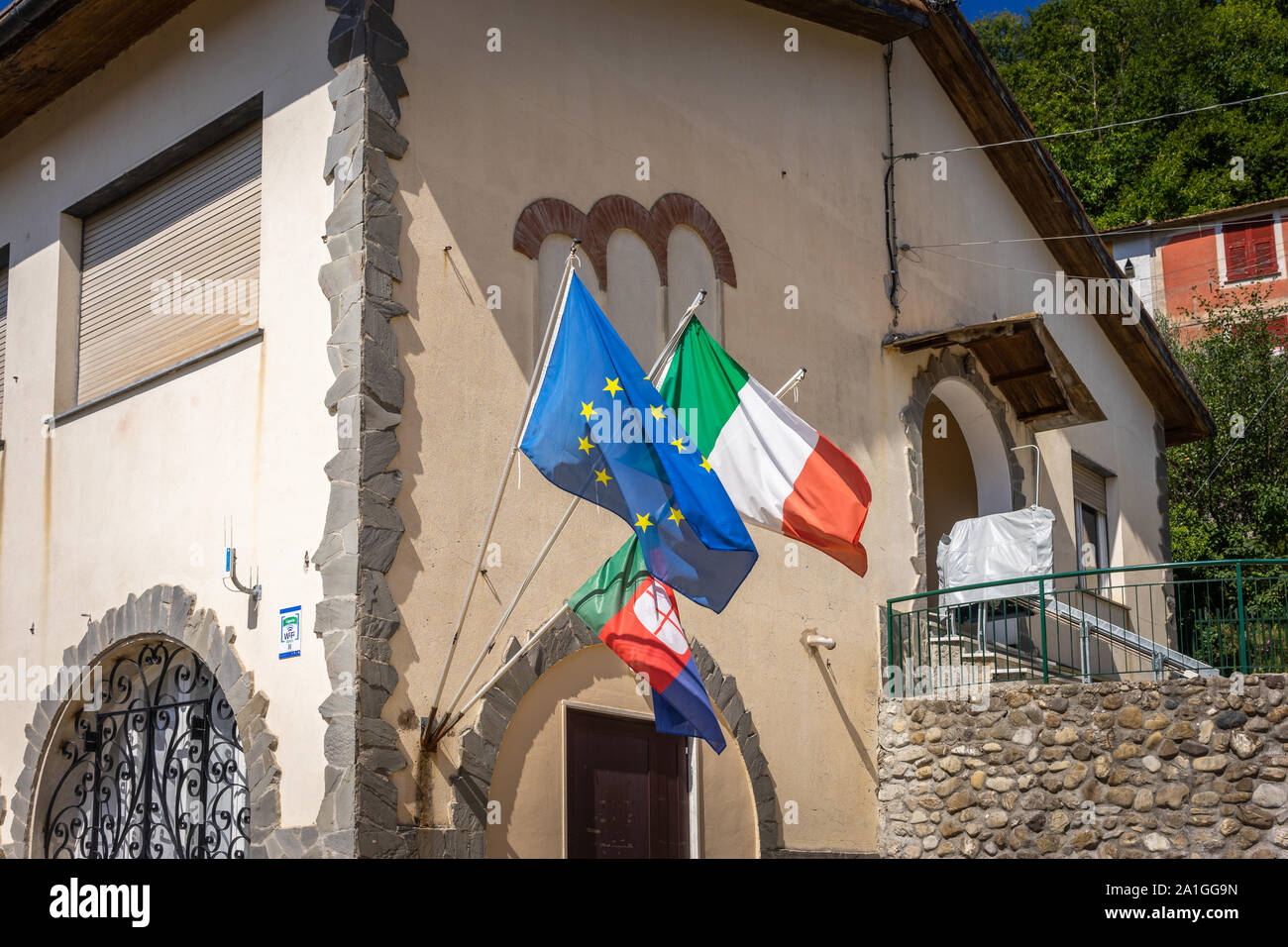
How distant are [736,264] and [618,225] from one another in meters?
1.42

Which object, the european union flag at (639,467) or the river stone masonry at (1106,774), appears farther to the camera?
the river stone masonry at (1106,774)

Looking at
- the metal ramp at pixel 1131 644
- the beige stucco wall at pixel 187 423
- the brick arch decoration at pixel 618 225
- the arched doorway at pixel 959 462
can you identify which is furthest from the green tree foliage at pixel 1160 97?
the beige stucco wall at pixel 187 423

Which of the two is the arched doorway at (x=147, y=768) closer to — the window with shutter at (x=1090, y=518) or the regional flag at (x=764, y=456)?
the regional flag at (x=764, y=456)

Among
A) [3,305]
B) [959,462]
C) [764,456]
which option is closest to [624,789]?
[764,456]

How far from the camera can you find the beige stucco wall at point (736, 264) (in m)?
9.45

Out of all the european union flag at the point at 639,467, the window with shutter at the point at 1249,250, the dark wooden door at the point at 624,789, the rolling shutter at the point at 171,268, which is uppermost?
the window with shutter at the point at 1249,250

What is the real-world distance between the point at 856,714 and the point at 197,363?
6037 millimetres

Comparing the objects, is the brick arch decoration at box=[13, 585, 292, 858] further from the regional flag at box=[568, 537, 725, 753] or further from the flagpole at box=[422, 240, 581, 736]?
the regional flag at box=[568, 537, 725, 753]

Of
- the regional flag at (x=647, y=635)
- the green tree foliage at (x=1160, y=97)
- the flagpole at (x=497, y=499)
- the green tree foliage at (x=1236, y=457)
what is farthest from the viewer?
the green tree foliage at (x=1160, y=97)

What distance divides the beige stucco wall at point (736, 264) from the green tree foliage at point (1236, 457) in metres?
10.3

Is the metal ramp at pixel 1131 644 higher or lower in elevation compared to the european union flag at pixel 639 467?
lower

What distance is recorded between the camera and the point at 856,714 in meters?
12.4

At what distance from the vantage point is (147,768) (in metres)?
10.3
